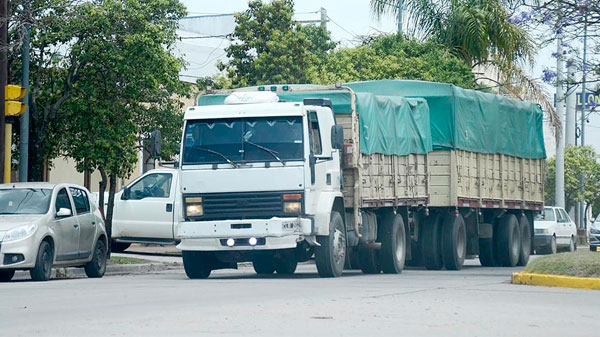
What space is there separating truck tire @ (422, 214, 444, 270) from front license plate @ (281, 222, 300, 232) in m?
6.54

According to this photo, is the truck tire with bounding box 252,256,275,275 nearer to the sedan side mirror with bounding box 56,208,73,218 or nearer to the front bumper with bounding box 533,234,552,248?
the sedan side mirror with bounding box 56,208,73,218

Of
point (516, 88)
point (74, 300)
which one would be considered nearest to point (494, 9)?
point (516, 88)

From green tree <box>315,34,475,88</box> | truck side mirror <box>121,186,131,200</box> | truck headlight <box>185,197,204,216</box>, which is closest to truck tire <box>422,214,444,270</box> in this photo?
truck headlight <box>185,197,204,216</box>

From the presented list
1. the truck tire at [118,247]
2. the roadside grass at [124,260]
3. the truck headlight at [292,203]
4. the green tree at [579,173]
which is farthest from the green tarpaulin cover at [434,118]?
the green tree at [579,173]

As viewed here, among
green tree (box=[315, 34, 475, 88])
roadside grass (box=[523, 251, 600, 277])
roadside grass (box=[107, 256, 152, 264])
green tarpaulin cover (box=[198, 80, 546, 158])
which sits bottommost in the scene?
roadside grass (box=[107, 256, 152, 264])

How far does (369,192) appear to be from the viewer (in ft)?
69.3

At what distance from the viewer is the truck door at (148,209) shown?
27.4m

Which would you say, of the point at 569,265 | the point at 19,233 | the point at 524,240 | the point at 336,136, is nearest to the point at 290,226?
the point at 336,136

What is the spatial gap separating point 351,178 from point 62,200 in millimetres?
4913

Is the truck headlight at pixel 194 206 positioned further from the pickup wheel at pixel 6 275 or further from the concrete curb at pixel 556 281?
the concrete curb at pixel 556 281

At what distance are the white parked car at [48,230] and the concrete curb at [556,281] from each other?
7416mm

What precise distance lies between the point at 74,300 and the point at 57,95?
36.7ft

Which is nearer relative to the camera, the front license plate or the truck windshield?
the front license plate

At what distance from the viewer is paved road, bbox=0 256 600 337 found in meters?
10.9
